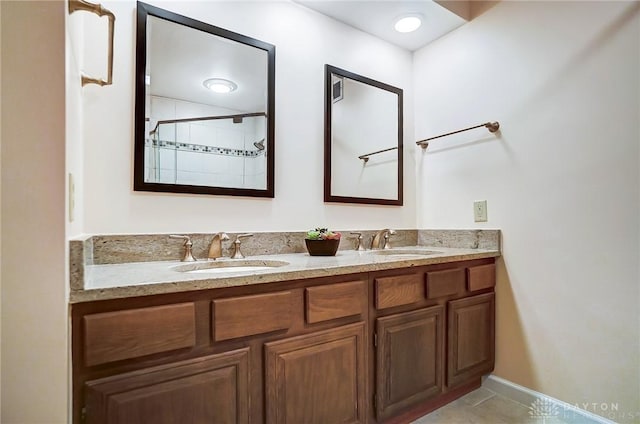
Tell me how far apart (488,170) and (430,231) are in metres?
0.52

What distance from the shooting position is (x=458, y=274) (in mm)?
1601

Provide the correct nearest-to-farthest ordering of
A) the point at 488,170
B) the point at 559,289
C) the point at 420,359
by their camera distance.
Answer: the point at 420,359 < the point at 559,289 < the point at 488,170

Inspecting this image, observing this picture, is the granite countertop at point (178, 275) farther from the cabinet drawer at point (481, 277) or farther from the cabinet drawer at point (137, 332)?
the cabinet drawer at point (481, 277)

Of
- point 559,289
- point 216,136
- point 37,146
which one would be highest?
point 216,136

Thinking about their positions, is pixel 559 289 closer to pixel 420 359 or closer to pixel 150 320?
pixel 420 359

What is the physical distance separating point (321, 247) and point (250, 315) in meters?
0.61

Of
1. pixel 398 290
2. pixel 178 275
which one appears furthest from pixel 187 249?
pixel 398 290

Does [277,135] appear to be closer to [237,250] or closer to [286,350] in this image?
[237,250]

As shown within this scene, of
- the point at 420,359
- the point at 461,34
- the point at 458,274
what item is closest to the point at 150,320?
the point at 420,359

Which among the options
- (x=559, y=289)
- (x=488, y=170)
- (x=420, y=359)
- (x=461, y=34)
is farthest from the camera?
(x=461, y=34)

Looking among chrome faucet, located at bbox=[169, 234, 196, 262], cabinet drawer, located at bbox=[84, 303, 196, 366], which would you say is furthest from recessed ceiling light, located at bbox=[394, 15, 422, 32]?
cabinet drawer, located at bbox=[84, 303, 196, 366]

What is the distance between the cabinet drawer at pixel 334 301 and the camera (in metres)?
1.14

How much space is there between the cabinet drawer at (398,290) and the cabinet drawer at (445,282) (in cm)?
5

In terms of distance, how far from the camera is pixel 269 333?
41.7 inches
